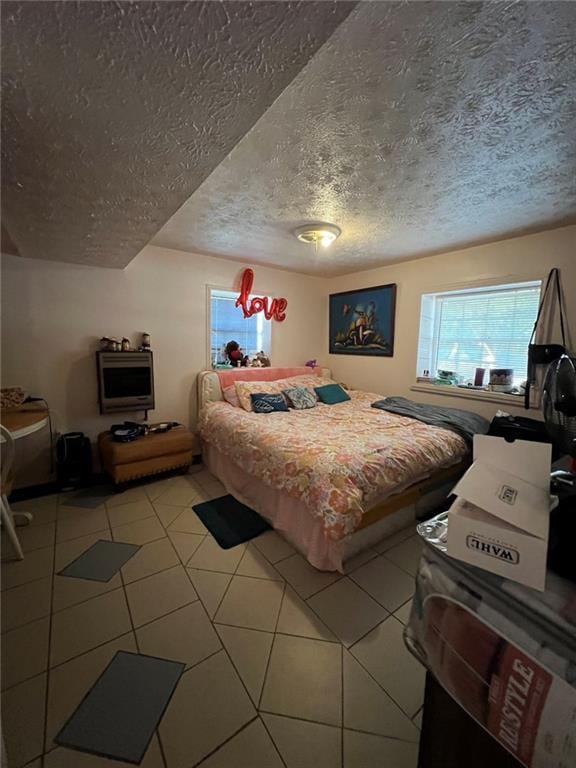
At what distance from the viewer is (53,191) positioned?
151 centimetres

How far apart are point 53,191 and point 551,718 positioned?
2373 millimetres

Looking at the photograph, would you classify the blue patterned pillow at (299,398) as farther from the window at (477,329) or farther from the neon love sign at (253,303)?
the window at (477,329)

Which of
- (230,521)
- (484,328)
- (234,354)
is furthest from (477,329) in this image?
(230,521)

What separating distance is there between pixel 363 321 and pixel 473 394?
1672 millimetres

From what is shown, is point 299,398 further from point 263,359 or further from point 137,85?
point 137,85

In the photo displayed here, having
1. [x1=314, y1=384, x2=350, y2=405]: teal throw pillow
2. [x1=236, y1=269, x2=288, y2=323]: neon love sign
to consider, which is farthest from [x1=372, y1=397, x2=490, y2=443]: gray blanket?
[x1=236, y1=269, x2=288, y2=323]: neon love sign

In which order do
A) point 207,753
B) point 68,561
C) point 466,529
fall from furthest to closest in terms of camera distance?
point 68,561
point 207,753
point 466,529

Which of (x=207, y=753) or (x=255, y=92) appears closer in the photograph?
(x=255, y=92)

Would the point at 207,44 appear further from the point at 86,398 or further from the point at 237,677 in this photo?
the point at 86,398

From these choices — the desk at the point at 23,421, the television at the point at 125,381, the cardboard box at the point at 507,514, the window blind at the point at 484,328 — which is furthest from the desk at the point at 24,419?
the window blind at the point at 484,328

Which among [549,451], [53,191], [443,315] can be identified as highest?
[53,191]

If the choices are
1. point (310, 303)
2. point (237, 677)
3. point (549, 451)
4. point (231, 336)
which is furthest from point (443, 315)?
point (237, 677)

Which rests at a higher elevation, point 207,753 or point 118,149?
point 118,149

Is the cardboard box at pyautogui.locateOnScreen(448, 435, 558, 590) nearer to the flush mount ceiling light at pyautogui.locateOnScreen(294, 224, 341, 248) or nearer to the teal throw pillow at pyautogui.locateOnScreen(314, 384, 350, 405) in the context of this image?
the flush mount ceiling light at pyautogui.locateOnScreen(294, 224, 341, 248)
